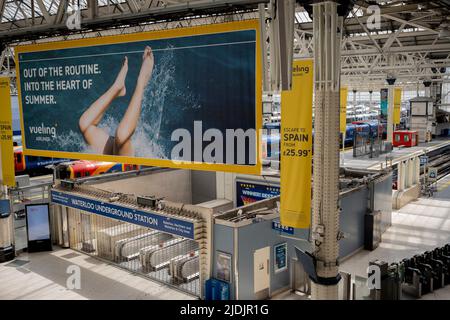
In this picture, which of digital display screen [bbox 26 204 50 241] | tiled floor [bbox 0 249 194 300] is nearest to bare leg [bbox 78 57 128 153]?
tiled floor [bbox 0 249 194 300]

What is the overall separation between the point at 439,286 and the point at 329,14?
674 centimetres

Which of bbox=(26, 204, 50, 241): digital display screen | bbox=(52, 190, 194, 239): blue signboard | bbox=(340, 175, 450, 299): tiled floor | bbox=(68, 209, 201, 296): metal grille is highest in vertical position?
bbox=(52, 190, 194, 239): blue signboard

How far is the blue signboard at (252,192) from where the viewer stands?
12911 millimetres

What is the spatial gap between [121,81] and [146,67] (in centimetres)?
59

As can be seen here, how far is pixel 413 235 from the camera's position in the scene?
42.9 ft

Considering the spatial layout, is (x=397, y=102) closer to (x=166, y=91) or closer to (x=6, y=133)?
(x=6, y=133)

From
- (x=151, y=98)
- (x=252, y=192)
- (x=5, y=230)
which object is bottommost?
(x=5, y=230)

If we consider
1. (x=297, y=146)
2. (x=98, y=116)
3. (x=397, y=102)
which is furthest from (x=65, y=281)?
(x=397, y=102)

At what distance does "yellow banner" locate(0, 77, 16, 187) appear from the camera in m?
10.5

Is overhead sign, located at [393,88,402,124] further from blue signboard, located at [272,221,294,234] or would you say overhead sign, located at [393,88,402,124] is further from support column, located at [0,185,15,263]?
support column, located at [0,185,15,263]

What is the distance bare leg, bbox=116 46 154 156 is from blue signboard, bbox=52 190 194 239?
1996 millimetres

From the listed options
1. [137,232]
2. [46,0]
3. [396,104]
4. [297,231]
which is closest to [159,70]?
[297,231]

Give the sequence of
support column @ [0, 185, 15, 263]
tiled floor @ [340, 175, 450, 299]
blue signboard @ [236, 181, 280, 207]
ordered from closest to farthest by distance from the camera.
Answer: tiled floor @ [340, 175, 450, 299] < support column @ [0, 185, 15, 263] < blue signboard @ [236, 181, 280, 207]
